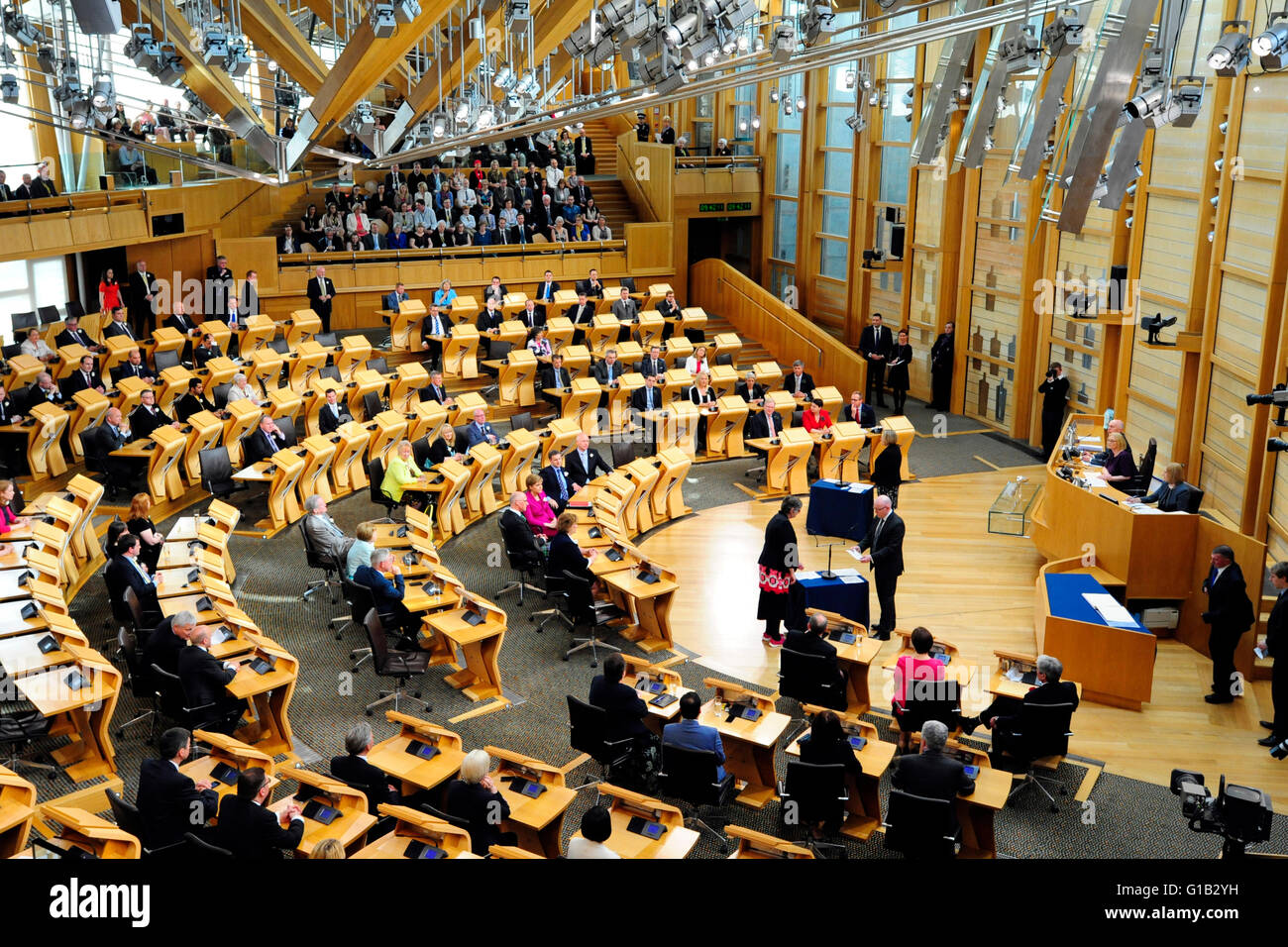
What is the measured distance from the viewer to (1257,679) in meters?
10.3

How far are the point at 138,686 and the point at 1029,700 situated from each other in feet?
20.9

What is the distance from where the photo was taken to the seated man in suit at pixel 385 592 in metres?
9.67

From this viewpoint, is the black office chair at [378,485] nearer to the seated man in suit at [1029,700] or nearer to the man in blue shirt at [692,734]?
the man in blue shirt at [692,734]

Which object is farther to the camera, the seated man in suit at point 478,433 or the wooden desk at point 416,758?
the seated man in suit at point 478,433

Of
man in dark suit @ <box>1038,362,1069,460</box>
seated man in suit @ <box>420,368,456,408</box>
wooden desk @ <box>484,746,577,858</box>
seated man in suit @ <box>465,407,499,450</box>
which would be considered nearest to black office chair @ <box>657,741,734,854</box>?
wooden desk @ <box>484,746,577,858</box>

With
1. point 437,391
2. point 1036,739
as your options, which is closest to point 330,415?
point 437,391

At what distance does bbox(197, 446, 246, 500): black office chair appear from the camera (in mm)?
12586

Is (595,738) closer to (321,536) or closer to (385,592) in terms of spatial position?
(385,592)

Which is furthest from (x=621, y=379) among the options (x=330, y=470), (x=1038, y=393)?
(x=1038, y=393)

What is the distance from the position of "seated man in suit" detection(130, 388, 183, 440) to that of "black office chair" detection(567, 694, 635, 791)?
7591 millimetres

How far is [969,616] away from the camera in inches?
444

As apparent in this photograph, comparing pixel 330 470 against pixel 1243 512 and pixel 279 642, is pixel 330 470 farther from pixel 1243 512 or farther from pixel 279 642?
pixel 1243 512

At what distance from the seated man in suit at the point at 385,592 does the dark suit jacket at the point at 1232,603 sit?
664 cm

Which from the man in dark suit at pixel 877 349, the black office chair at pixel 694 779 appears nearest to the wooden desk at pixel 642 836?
the black office chair at pixel 694 779
